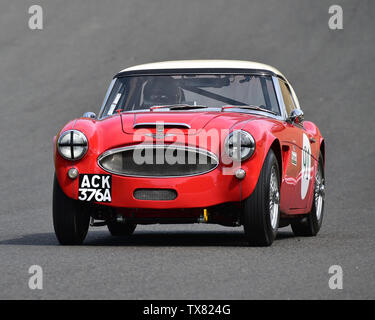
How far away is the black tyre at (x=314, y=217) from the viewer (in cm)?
1050

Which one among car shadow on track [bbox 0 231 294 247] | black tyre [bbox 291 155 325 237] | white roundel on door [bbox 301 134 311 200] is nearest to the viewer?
car shadow on track [bbox 0 231 294 247]

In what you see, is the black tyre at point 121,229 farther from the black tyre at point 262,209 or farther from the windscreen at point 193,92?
the black tyre at point 262,209

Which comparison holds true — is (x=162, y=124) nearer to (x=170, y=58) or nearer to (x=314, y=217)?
(x=314, y=217)

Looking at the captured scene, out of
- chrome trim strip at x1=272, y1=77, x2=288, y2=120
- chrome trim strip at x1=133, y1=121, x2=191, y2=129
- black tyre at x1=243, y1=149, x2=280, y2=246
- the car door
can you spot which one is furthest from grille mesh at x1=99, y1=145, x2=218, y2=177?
chrome trim strip at x1=272, y1=77, x2=288, y2=120

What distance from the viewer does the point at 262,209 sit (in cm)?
809

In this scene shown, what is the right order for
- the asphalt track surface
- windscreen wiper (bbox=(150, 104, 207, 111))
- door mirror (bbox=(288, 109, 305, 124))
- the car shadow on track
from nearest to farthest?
1. the asphalt track surface
2. the car shadow on track
3. windscreen wiper (bbox=(150, 104, 207, 111))
4. door mirror (bbox=(288, 109, 305, 124))

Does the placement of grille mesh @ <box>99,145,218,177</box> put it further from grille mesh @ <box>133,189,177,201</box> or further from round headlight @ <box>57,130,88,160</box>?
round headlight @ <box>57,130,88,160</box>

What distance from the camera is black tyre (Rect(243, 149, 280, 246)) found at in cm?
810

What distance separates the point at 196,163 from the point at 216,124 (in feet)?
1.27

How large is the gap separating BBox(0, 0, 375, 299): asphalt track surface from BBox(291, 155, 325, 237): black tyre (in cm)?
21

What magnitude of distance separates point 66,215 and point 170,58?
2876cm

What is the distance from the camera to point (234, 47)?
125 feet

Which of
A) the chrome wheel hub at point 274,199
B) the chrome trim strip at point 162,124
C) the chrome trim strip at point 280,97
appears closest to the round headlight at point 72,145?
the chrome trim strip at point 162,124

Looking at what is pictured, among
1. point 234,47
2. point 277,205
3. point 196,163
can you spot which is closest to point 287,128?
point 277,205
